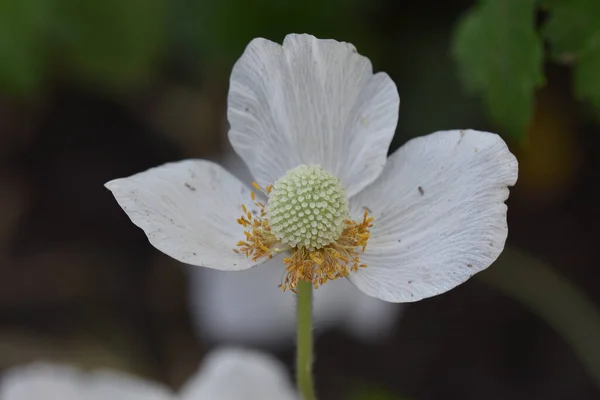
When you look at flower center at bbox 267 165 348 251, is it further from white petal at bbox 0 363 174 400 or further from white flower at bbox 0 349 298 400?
white petal at bbox 0 363 174 400

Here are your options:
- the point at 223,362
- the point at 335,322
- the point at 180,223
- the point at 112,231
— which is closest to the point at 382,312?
the point at 335,322

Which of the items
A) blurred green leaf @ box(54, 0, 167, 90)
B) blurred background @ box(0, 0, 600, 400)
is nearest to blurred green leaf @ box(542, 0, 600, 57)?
blurred background @ box(0, 0, 600, 400)

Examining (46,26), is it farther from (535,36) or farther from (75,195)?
(535,36)

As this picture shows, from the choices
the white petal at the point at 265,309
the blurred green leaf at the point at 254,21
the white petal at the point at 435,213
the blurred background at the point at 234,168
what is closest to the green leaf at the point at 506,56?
the white petal at the point at 435,213

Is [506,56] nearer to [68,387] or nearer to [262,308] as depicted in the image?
[68,387]

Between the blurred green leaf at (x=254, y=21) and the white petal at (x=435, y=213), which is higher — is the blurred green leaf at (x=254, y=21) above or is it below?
above

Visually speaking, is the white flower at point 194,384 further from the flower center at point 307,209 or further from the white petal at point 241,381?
the flower center at point 307,209

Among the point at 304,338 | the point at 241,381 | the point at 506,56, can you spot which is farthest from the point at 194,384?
the point at 506,56
